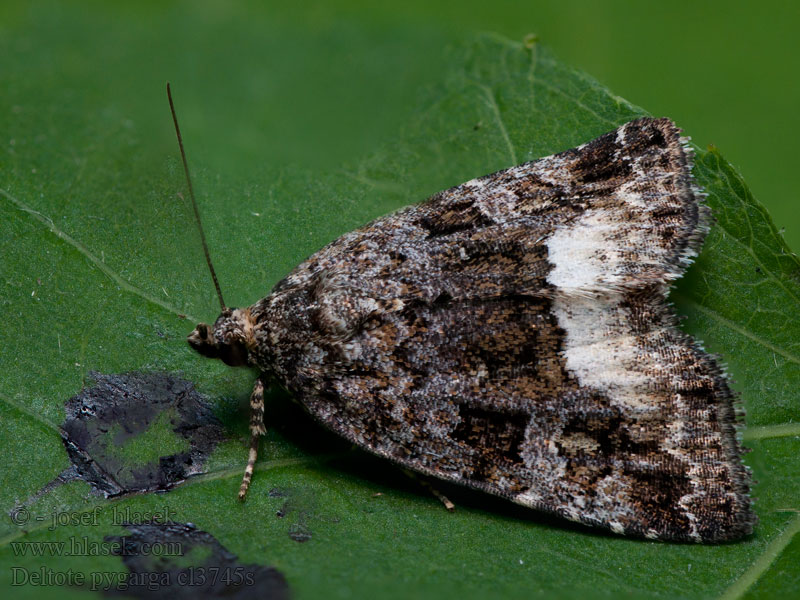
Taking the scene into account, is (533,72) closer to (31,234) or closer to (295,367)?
(295,367)


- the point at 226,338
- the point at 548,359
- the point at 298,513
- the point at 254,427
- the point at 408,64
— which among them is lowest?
the point at 298,513

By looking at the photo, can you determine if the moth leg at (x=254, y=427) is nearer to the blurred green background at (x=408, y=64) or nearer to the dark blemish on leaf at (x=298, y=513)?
the dark blemish on leaf at (x=298, y=513)

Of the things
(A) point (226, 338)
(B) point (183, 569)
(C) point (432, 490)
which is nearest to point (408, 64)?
(A) point (226, 338)

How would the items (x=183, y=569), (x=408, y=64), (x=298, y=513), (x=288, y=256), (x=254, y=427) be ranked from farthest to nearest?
(x=408, y=64), (x=288, y=256), (x=254, y=427), (x=298, y=513), (x=183, y=569)

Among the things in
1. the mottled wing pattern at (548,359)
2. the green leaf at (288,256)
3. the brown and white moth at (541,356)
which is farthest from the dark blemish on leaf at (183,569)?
the mottled wing pattern at (548,359)

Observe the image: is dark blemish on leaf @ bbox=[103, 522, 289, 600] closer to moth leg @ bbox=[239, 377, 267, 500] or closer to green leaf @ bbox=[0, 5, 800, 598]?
green leaf @ bbox=[0, 5, 800, 598]

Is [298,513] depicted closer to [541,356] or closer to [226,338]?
[226,338]

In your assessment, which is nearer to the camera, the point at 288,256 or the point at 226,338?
the point at 226,338
